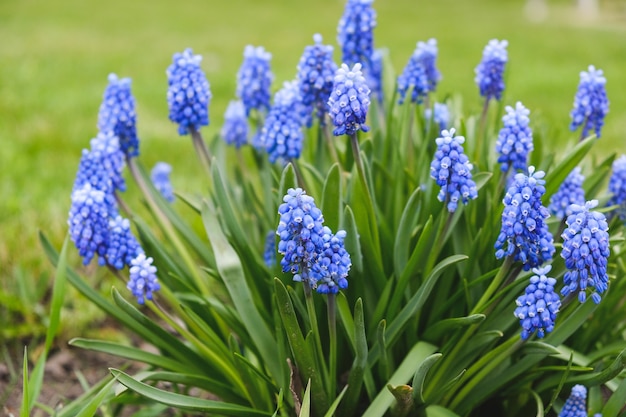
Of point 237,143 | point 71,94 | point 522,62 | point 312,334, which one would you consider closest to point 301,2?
point 522,62

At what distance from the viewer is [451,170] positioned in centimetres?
245

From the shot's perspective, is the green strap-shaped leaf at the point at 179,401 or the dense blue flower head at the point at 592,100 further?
the dense blue flower head at the point at 592,100

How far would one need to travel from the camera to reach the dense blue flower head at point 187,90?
9.80 ft

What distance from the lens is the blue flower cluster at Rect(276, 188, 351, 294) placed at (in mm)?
2137

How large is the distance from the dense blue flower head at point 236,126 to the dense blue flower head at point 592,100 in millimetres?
1525

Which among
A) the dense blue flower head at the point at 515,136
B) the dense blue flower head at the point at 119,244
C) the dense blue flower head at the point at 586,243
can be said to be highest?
the dense blue flower head at the point at 515,136

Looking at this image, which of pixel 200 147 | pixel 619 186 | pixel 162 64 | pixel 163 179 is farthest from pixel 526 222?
pixel 162 64

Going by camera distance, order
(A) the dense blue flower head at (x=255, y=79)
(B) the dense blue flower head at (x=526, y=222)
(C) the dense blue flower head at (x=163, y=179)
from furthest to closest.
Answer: (C) the dense blue flower head at (x=163, y=179)
(A) the dense blue flower head at (x=255, y=79)
(B) the dense blue flower head at (x=526, y=222)

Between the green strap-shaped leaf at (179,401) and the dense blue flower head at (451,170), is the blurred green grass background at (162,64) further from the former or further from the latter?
the green strap-shaped leaf at (179,401)

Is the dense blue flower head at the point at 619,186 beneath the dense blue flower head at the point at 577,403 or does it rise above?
above

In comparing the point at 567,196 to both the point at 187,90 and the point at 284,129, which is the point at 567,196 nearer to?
the point at 284,129

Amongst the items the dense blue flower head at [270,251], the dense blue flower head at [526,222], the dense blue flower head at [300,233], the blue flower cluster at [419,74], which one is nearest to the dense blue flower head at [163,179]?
the dense blue flower head at [270,251]

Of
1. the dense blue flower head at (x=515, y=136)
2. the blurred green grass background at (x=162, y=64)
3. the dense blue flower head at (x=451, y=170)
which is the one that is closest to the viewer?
the dense blue flower head at (x=451, y=170)

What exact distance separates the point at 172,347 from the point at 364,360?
→ 788 millimetres
